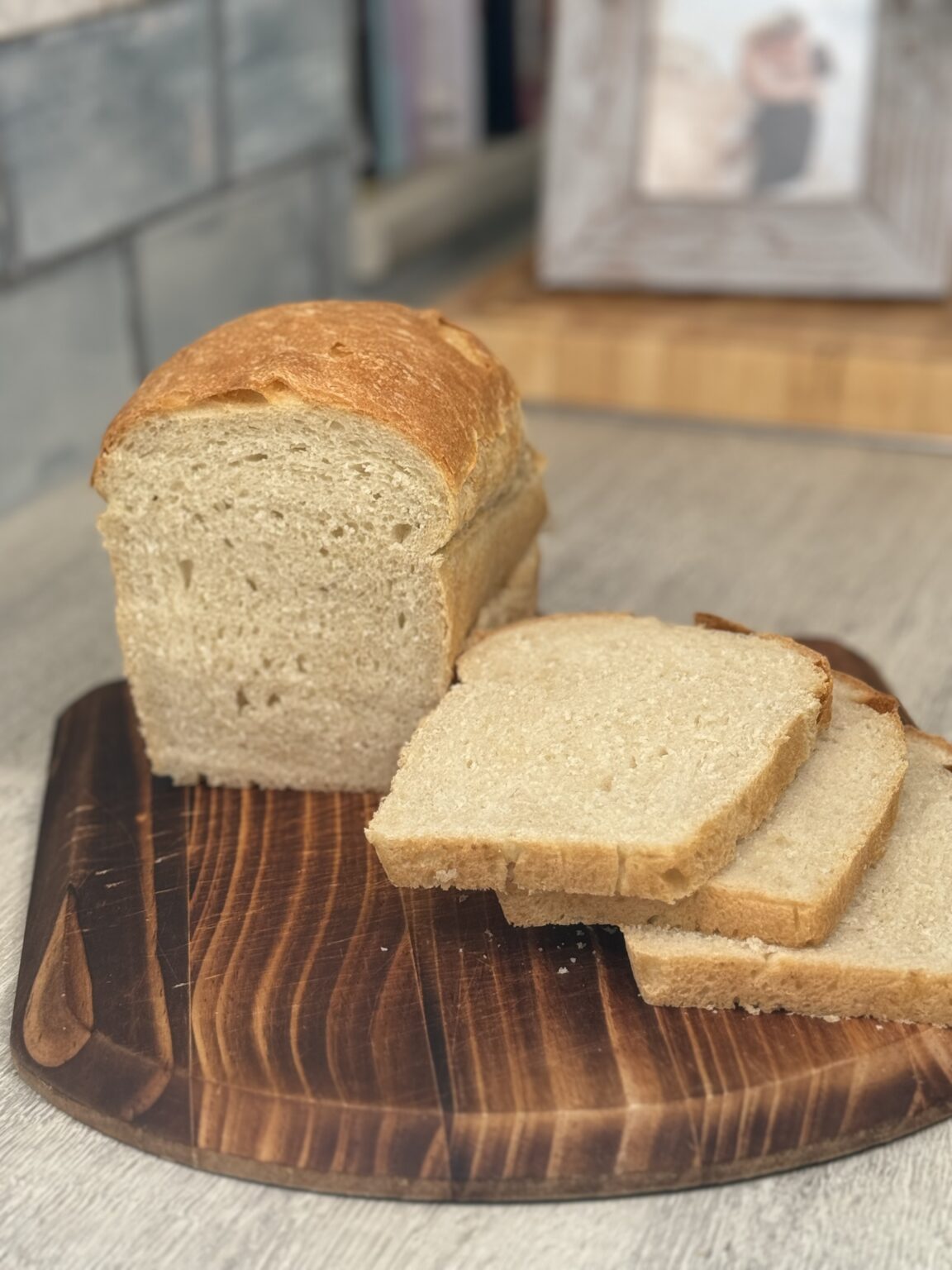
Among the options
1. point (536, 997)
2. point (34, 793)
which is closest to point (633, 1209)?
point (536, 997)

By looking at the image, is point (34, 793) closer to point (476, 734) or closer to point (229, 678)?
point (229, 678)

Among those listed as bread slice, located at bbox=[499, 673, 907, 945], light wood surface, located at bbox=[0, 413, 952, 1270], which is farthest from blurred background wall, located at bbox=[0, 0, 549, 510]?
bread slice, located at bbox=[499, 673, 907, 945]

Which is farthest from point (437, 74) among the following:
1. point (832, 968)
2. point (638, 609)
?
point (832, 968)

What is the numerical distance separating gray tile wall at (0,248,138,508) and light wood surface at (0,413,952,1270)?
10cm

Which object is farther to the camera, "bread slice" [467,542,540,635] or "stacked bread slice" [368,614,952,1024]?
"bread slice" [467,542,540,635]

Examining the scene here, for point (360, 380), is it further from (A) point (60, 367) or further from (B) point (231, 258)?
(B) point (231, 258)

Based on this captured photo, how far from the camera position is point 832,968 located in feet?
5.02

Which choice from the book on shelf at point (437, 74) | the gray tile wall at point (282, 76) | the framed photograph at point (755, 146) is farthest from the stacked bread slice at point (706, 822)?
the book on shelf at point (437, 74)

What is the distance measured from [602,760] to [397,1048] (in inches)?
15.7

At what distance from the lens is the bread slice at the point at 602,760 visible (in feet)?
5.14

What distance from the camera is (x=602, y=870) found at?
1.56m

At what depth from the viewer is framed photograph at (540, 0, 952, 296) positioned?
3611mm

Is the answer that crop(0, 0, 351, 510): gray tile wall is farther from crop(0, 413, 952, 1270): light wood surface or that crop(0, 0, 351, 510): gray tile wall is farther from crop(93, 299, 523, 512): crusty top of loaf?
crop(93, 299, 523, 512): crusty top of loaf

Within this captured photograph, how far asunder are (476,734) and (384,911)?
9.3 inches
